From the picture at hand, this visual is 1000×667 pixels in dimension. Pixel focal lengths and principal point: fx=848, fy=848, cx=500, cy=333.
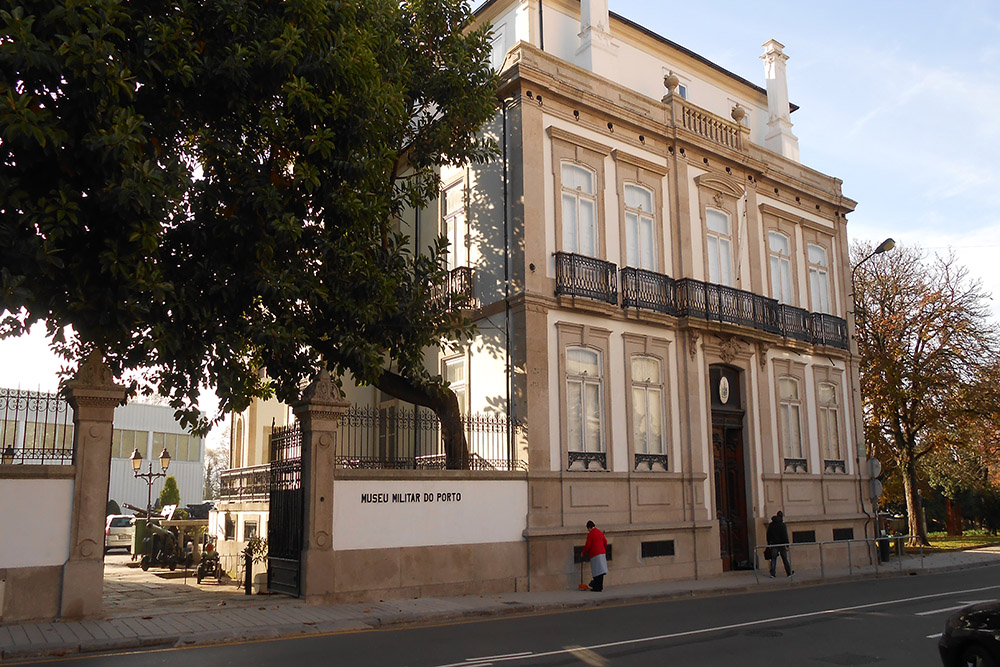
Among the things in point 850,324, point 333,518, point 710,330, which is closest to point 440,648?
point 333,518

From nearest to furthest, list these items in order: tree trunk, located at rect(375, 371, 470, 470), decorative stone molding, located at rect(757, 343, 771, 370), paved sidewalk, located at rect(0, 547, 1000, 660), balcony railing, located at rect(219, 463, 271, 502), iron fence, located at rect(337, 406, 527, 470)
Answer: paved sidewalk, located at rect(0, 547, 1000, 660)
iron fence, located at rect(337, 406, 527, 470)
tree trunk, located at rect(375, 371, 470, 470)
balcony railing, located at rect(219, 463, 271, 502)
decorative stone molding, located at rect(757, 343, 771, 370)

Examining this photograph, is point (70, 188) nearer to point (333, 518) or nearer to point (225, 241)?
point (225, 241)

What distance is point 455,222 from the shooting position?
21.0 meters

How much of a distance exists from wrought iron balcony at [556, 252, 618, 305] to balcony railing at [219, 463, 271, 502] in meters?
7.90

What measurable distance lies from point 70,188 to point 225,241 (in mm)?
2977

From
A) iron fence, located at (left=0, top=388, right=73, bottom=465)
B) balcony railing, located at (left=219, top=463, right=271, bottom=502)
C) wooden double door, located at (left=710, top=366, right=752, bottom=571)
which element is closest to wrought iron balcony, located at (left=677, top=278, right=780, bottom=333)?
wooden double door, located at (left=710, top=366, right=752, bottom=571)

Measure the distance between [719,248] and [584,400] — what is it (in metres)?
7.19

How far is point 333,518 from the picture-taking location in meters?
14.7

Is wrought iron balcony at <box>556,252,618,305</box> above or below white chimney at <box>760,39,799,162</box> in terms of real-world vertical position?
below

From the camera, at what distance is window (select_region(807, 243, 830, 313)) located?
27.1 m

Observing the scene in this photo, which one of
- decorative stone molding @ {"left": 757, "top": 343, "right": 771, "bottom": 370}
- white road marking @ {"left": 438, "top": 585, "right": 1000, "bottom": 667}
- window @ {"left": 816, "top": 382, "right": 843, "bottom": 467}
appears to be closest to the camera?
white road marking @ {"left": 438, "top": 585, "right": 1000, "bottom": 667}

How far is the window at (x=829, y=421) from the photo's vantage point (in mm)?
25891

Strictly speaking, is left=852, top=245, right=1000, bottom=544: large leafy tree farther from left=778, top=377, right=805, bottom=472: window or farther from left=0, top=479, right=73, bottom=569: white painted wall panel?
left=0, top=479, right=73, bottom=569: white painted wall panel

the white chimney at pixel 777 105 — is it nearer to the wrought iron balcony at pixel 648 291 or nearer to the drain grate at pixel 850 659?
the wrought iron balcony at pixel 648 291
